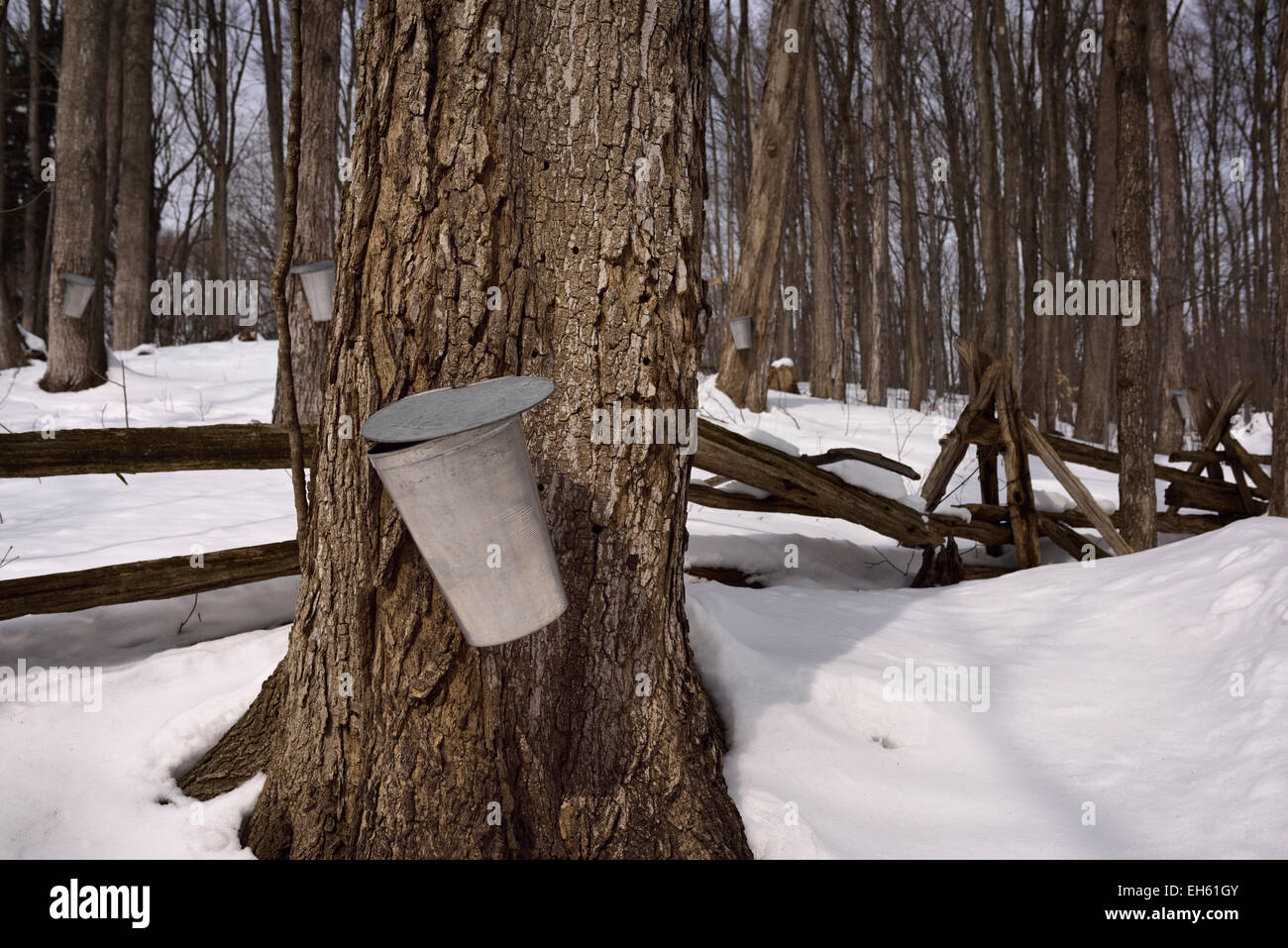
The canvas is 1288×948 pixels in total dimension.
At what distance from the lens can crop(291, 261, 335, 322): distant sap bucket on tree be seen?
5.15 m

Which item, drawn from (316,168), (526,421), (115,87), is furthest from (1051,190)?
(115,87)

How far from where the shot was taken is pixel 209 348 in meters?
13.8

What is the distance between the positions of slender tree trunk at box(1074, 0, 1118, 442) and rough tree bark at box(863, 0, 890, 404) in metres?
2.49

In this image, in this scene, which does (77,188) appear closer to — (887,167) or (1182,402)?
(887,167)

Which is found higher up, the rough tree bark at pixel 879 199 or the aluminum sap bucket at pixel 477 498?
the rough tree bark at pixel 879 199

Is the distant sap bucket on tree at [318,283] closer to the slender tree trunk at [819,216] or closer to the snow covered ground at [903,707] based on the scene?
the snow covered ground at [903,707]

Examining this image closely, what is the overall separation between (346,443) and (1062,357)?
1668cm

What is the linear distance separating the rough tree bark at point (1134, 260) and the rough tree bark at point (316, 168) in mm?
4896

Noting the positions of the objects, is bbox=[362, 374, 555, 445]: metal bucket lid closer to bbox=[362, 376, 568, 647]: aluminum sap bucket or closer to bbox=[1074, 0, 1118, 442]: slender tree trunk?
bbox=[362, 376, 568, 647]: aluminum sap bucket

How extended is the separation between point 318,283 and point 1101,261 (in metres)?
9.26

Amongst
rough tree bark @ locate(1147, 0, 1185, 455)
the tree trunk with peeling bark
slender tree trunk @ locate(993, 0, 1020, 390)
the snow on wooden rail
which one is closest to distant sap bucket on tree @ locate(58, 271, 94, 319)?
the snow on wooden rail

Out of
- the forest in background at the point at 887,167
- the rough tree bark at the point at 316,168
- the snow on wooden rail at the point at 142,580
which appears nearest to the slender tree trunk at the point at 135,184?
Answer: the forest in background at the point at 887,167

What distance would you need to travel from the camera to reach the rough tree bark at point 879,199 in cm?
1112

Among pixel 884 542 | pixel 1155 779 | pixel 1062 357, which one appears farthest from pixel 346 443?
pixel 1062 357
